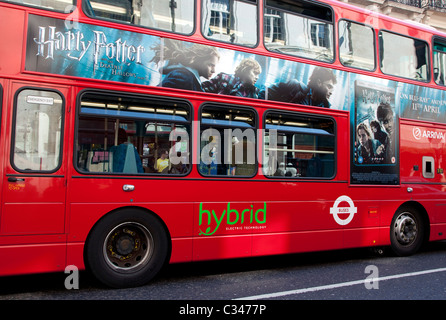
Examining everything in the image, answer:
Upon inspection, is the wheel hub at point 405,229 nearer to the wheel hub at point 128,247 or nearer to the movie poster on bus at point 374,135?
the movie poster on bus at point 374,135

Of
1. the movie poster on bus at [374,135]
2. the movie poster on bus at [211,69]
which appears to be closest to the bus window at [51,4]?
the movie poster on bus at [211,69]

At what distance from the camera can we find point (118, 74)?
520cm

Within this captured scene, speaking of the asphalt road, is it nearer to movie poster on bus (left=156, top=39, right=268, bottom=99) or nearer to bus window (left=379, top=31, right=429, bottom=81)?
movie poster on bus (left=156, top=39, right=268, bottom=99)

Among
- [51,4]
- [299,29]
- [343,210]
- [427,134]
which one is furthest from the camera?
[427,134]

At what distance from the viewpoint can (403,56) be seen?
7.69 m

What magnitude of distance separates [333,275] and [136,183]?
329 cm

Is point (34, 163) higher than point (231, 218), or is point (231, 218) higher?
point (34, 163)

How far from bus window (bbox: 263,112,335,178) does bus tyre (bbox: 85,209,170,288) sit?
1.96 metres

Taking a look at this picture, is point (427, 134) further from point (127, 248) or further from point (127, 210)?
point (127, 248)

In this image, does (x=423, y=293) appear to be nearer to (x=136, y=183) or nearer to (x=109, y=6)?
(x=136, y=183)

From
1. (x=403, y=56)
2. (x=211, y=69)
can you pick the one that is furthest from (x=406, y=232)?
(x=211, y=69)

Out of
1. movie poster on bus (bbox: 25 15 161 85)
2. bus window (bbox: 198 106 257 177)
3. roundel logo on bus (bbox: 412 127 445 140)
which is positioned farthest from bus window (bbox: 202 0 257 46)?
roundel logo on bus (bbox: 412 127 445 140)

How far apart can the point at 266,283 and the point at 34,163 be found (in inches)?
134

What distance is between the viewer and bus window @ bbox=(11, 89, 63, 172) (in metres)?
4.64
